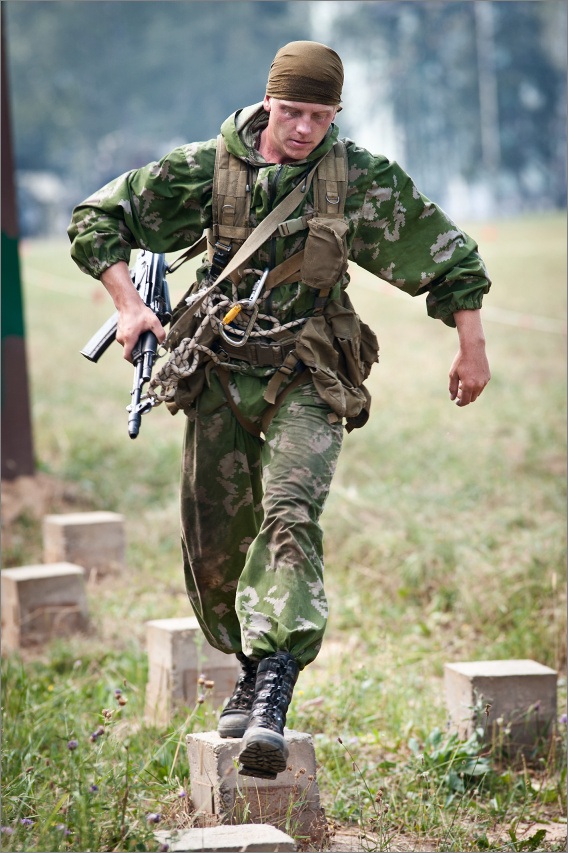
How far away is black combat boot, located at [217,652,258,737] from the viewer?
364 cm

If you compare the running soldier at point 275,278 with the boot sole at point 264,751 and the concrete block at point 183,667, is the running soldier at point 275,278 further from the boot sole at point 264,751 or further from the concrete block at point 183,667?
the concrete block at point 183,667

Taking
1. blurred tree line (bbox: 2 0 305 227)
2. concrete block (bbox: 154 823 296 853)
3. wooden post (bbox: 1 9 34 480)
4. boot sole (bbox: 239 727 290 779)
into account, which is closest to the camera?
boot sole (bbox: 239 727 290 779)

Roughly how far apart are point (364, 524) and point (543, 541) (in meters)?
1.33

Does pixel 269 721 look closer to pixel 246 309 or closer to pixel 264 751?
pixel 264 751

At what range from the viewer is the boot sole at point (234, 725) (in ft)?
11.9

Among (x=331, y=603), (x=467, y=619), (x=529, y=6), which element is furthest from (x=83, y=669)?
(x=529, y=6)

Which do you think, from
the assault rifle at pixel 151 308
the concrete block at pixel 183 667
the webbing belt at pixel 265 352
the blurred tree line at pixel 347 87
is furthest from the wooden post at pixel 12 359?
the blurred tree line at pixel 347 87

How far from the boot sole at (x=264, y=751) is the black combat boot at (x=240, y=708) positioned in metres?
0.67

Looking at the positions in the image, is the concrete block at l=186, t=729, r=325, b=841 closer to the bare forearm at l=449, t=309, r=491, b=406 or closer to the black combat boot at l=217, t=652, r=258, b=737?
the black combat boot at l=217, t=652, r=258, b=737

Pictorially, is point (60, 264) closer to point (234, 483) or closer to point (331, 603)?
point (331, 603)

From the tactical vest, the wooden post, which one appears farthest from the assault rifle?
the wooden post

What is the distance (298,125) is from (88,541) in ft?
13.3

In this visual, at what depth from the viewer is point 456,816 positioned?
3846mm

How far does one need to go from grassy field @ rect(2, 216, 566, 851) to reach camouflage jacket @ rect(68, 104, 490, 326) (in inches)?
46.5
